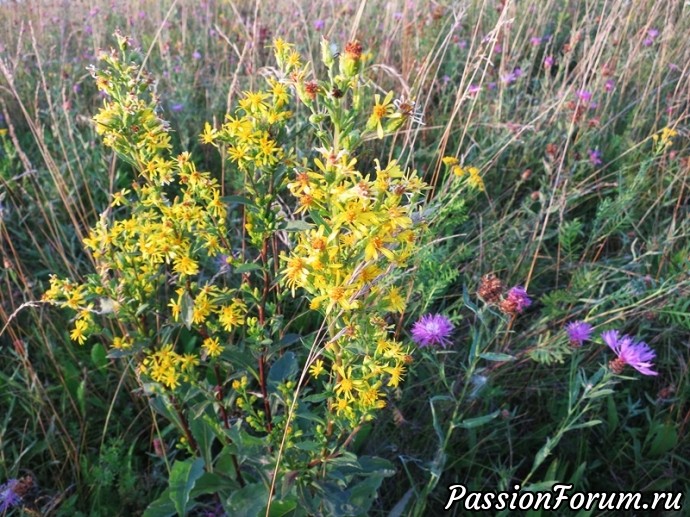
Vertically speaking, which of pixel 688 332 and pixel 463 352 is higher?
pixel 688 332

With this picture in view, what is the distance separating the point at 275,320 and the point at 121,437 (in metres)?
0.81

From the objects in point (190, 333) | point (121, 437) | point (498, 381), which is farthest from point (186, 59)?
point (498, 381)

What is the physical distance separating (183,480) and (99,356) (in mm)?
703

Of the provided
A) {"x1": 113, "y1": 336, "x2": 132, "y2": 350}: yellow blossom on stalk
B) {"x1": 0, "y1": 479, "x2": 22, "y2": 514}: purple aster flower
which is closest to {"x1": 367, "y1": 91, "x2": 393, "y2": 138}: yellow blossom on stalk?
{"x1": 113, "y1": 336, "x2": 132, "y2": 350}: yellow blossom on stalk

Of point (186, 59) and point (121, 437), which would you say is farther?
point (186, 59)

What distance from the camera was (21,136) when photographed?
2957mm

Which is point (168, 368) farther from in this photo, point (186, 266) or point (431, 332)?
point (431, 332)

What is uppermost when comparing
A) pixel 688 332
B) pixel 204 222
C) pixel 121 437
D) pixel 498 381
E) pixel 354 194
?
pixel 354 194

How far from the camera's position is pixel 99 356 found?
6.37 feet

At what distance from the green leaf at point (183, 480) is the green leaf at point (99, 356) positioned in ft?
2.06

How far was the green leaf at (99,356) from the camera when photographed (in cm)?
192

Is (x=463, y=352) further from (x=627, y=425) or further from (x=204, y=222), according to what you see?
(x=204, y=222)

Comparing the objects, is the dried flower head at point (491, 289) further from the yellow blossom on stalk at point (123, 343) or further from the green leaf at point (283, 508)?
the yellow blossom on stalk at point (123, 343)

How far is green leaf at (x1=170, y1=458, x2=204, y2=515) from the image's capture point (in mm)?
1382
